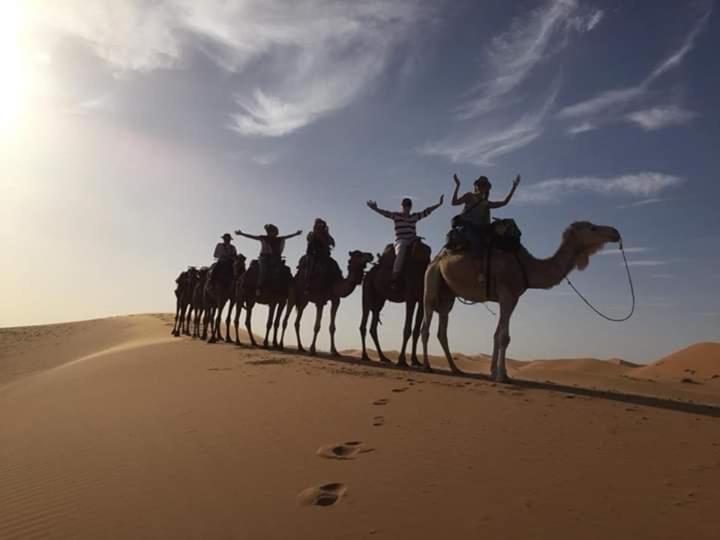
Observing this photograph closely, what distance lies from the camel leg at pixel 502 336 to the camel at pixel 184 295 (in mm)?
19345

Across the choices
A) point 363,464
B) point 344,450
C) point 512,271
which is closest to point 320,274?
point 512,271

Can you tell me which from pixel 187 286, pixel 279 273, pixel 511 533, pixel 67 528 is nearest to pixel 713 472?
pixel 511 533

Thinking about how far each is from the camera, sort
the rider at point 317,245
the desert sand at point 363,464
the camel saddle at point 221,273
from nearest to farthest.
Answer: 1. the desert sand at point 363,464
2. the rider at point 317,245
3. the camel saddle at point 221,273

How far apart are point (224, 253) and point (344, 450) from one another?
608 inches

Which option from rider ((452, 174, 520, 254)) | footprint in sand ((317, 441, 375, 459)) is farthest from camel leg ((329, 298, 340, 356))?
footprint in sand ((317, 441, 375, 459))

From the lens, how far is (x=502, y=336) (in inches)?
360

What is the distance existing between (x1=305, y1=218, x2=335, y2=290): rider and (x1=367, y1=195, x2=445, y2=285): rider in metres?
2.79

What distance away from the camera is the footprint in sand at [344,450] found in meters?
5.22

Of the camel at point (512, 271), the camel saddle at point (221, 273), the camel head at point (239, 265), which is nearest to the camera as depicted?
the camel at point (512, 271)

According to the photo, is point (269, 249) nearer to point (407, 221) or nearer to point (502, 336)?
point (407, 221)

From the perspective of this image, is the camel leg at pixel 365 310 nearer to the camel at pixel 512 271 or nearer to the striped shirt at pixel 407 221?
the striped shirt at pixel 407 221

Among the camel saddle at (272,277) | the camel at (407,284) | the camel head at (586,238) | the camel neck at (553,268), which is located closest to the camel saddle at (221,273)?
the camel saddle at (272,277)

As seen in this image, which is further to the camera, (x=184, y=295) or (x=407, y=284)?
(x=184, y=295)

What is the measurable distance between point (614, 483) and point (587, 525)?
82cm
